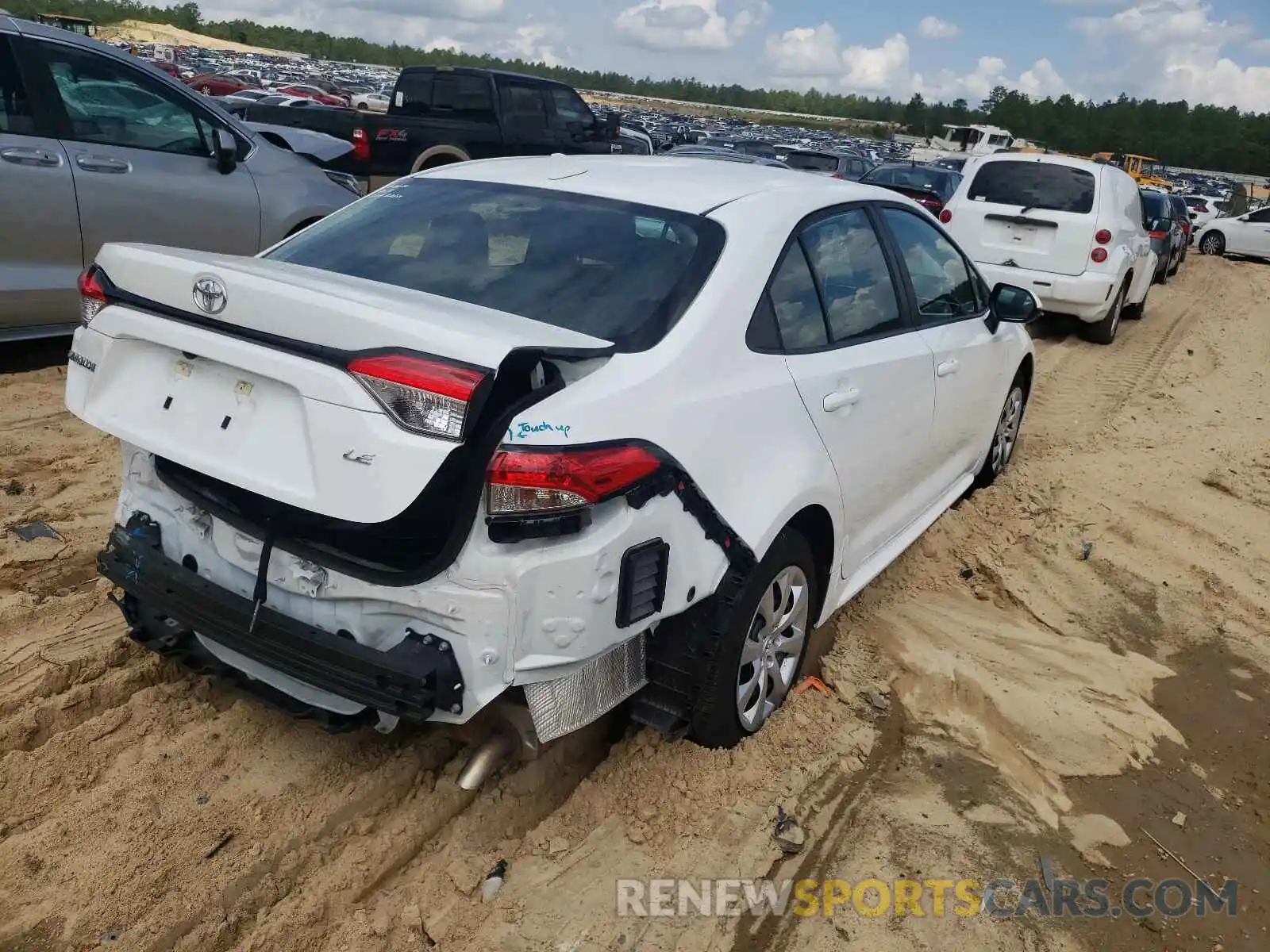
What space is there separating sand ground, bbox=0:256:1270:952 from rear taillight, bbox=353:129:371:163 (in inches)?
336

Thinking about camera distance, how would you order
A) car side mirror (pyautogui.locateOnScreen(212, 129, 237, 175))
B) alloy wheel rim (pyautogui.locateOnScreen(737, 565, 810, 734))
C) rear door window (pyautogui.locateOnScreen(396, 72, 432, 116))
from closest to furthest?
alloy wheel rim (pyautogui.locateOnScreen(737, 565, 810, 734)) < car side mirror (pyautogui.locateOnScreen(212, 129, 237, 175)) < rear door window (pyautogui.locateOnScreen(396, 72, 432, 116))

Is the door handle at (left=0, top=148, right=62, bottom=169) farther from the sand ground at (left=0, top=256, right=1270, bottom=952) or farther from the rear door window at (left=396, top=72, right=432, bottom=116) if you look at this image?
the rear door window at (left=396, top=72, right=432, bottom=116)

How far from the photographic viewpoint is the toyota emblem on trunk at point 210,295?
2.43 metres

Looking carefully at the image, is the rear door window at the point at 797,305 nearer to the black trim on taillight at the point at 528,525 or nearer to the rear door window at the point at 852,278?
the rear door window at the point at 852,278

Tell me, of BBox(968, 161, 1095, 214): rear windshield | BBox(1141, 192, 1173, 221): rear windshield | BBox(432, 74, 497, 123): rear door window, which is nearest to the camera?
BBox(968, 161, 1095, 214): rear windshield

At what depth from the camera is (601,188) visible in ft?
10.7

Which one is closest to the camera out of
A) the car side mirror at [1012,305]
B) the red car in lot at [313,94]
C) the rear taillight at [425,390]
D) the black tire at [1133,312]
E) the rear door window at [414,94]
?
the rear taillight at [425,390]

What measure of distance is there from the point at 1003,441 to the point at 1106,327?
5.82 m

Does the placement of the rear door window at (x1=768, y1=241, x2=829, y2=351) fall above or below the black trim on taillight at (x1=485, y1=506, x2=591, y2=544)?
above

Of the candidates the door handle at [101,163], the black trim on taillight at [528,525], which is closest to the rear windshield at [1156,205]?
the door handle at [101,163]

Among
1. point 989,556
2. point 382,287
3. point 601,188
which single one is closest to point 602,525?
point 382,287

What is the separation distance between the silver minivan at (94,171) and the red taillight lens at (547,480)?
464 cm

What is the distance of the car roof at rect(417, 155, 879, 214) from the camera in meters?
3.17

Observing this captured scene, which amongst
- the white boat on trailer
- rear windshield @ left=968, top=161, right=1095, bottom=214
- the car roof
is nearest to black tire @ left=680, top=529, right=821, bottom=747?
the car roof
